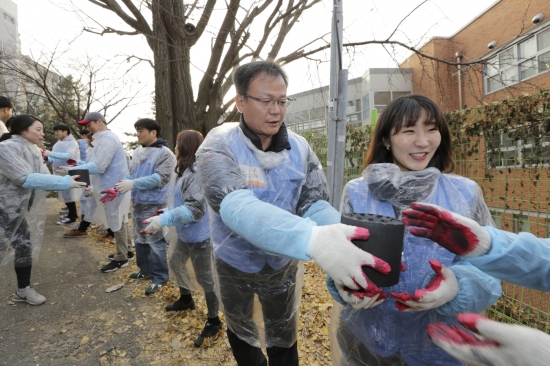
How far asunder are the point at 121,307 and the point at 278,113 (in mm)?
3201

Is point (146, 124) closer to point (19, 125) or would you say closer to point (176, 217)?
point (19, 125)

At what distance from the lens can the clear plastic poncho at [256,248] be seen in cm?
154

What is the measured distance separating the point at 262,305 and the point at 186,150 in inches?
67.7

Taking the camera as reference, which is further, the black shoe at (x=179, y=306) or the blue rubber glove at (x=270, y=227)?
the black shoe at (x=179, y=306)

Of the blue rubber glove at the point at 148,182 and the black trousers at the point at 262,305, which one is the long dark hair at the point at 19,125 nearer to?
the blue rubber glove at the point at 148,182

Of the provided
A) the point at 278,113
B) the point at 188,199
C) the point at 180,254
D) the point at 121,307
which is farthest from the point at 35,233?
the point at 278,113

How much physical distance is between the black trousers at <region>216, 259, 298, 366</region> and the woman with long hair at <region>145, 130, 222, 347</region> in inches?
41.2

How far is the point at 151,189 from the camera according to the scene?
380 centimetres

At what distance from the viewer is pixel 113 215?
4.32 meters

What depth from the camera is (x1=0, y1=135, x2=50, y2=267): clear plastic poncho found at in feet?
10.3

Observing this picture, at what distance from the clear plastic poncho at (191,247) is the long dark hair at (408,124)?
1686 millimetres

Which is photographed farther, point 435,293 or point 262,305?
point 262,305

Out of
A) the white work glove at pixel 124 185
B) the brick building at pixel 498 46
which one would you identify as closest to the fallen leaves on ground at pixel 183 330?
the white work glove at pixel 124 185

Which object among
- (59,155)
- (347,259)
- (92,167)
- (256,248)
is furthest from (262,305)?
(59,155)
